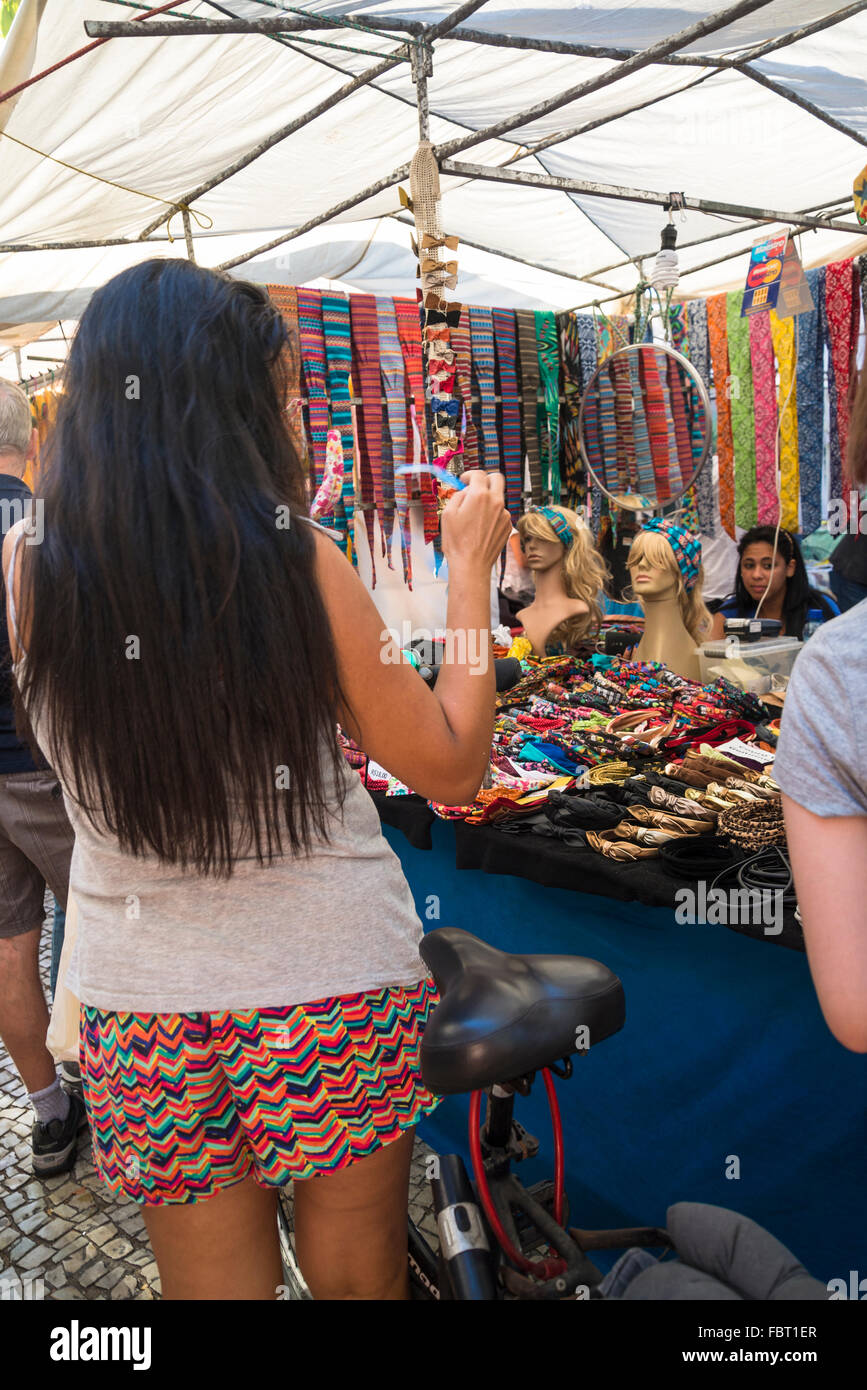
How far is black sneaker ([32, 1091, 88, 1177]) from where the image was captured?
2.54m

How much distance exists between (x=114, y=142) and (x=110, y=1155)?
4.52m

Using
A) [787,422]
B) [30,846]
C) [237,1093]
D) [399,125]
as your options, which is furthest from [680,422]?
[237,1093]

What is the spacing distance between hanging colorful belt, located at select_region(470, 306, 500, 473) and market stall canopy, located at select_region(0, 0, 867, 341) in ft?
2.52

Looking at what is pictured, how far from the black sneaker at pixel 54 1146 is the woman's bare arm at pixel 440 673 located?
6.95ft

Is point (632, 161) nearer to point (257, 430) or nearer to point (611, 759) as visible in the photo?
point (611, 759)

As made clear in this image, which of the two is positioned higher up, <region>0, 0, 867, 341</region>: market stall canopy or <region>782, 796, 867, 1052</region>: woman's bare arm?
<region>0, 0, 867, 341</region>: market stall canopy

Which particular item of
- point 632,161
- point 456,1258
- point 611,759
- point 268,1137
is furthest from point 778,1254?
point 632,161

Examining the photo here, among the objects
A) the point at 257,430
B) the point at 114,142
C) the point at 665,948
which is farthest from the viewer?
the point at 114,142

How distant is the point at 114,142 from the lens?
13.7 ft

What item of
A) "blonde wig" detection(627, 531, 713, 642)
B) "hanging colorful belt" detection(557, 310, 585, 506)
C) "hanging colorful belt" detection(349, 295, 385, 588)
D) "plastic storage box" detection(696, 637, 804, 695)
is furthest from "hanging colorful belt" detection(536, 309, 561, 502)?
"plastic storage box" detection(696, 637, 804, 695)

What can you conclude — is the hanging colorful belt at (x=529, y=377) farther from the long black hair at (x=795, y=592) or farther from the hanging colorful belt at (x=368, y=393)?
the long black hair at (x=795, y=592)

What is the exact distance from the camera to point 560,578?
385 centimetres

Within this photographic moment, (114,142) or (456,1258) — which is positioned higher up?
(114,142)

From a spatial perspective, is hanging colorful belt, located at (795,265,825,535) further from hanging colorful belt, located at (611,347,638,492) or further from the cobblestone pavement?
the cobblestone pavement
